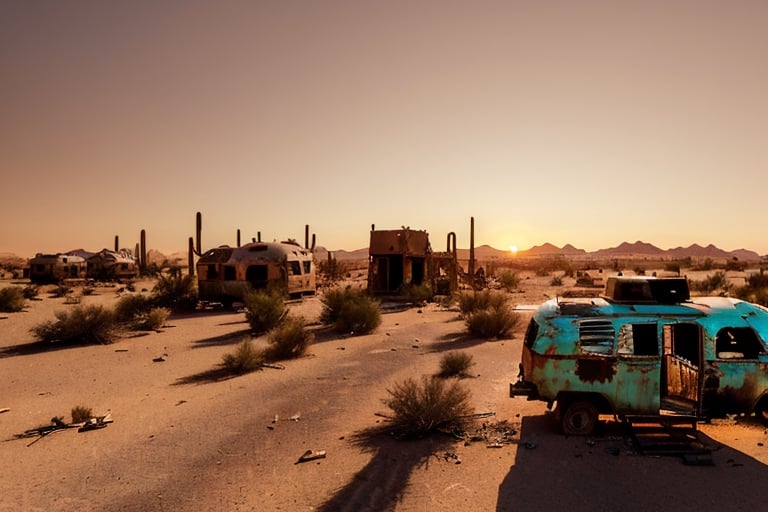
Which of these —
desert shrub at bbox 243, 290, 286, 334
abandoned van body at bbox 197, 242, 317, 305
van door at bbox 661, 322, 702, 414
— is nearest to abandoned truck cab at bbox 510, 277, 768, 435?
van door at bbox 661, 322, 702, 414

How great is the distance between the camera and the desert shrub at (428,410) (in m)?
7.61

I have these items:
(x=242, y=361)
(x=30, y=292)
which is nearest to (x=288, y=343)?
(x=242, y=361)

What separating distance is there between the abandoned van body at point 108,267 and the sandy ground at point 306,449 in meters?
31.1

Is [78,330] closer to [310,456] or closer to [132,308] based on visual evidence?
[132,308]

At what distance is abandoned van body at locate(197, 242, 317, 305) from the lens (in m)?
24.2

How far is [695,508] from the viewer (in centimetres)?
540

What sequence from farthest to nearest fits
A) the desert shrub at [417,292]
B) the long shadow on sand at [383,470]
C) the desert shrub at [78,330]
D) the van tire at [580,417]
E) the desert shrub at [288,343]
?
the desert shrub at [417,292]
the desert shrub at [78,330]
the desert shrub at [288,343]
the van tire at [580,417]
the long shadow on sand at [383,470]

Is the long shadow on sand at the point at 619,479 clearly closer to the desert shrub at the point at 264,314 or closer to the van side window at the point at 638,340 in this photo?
the van side window at the point at 638,340

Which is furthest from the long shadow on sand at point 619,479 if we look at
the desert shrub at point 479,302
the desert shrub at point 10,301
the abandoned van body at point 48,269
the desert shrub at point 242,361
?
the abandoned van body at point 48,269

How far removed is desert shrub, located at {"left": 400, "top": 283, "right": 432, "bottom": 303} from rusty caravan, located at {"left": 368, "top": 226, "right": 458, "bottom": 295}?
0.23 meters

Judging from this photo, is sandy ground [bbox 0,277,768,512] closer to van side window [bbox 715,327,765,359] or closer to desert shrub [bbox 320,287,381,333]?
van side window [bbox 715,327,765,359]

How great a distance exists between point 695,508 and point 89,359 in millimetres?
13230

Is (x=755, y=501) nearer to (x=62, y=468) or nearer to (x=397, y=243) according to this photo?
(x=62, y=468)

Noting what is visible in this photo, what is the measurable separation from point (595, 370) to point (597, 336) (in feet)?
1.49
